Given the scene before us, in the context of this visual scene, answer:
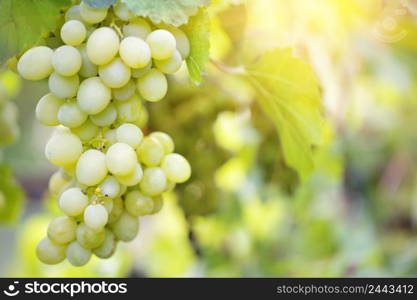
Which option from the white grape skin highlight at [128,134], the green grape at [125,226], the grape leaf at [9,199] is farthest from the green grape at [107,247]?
the grape leaf at [9,199]

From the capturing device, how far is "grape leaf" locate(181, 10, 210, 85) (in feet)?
1.65

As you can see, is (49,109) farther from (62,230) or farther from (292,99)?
(292,99)

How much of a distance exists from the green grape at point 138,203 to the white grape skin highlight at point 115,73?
0.12m

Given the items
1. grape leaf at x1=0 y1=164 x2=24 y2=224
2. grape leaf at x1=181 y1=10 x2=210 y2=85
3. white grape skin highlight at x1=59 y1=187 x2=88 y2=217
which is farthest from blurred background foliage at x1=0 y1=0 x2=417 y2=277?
white grape skin highlight at x1=59 y1=187 x2=88 y2=217

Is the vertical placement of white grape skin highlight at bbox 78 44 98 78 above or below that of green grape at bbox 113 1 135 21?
below

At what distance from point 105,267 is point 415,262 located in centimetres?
69

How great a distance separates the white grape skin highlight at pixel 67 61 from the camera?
0.47 m

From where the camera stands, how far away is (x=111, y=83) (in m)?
0.48

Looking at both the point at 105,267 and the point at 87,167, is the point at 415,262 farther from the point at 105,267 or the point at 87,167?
the point at 87,167

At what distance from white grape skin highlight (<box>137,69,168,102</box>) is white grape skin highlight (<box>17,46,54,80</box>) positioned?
74 mm

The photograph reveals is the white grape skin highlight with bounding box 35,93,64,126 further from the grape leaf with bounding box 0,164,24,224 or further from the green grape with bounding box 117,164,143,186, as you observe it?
the grape leaf with bounding box 0,164,24,224

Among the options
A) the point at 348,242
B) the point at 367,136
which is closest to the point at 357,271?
the point at 348,242

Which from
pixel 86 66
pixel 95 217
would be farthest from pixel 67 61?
pixel 95 217

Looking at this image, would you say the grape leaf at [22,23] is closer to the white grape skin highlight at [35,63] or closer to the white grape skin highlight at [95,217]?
the white grape skin highlight at [35,63]
